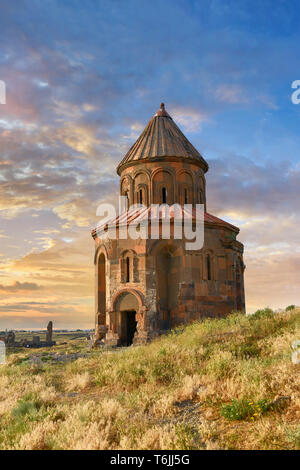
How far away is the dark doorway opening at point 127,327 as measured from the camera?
20516 mm

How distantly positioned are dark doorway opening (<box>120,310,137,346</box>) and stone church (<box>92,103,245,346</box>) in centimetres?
5

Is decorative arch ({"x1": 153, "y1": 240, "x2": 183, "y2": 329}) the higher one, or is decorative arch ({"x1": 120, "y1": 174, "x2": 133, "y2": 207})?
decorative arch ({"x1": 120, "y1": 174, "x2": 133, "y2": 207})

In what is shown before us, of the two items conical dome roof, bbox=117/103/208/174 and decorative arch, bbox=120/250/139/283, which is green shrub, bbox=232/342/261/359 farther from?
conical dome roof, bbox=117/103/208/174

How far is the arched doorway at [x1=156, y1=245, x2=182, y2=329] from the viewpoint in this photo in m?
20.0

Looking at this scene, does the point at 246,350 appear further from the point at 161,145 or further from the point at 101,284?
the point at 161,145

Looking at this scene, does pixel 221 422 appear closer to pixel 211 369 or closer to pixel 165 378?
pixel 211 369

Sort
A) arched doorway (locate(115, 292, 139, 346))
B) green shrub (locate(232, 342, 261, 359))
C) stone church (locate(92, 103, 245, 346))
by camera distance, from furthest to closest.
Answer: arched doorway (locate(115, 292, 139, 346)) < stone church (locate(92, 103, 245, 346)) < green shrub (locate(232, 342, 261, 359))

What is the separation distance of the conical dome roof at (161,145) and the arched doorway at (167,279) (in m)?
5.96

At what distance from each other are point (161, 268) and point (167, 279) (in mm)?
651

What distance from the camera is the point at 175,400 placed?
7.86 m

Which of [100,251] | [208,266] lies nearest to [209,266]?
[208,266]

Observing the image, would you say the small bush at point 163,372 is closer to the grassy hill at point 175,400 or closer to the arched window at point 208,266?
the grassy hill at point 175,400

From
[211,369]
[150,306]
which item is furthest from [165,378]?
[150,306]

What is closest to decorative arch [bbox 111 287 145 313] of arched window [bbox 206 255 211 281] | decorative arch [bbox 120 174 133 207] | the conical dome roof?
arched window [bbox 206 255 211 281]
